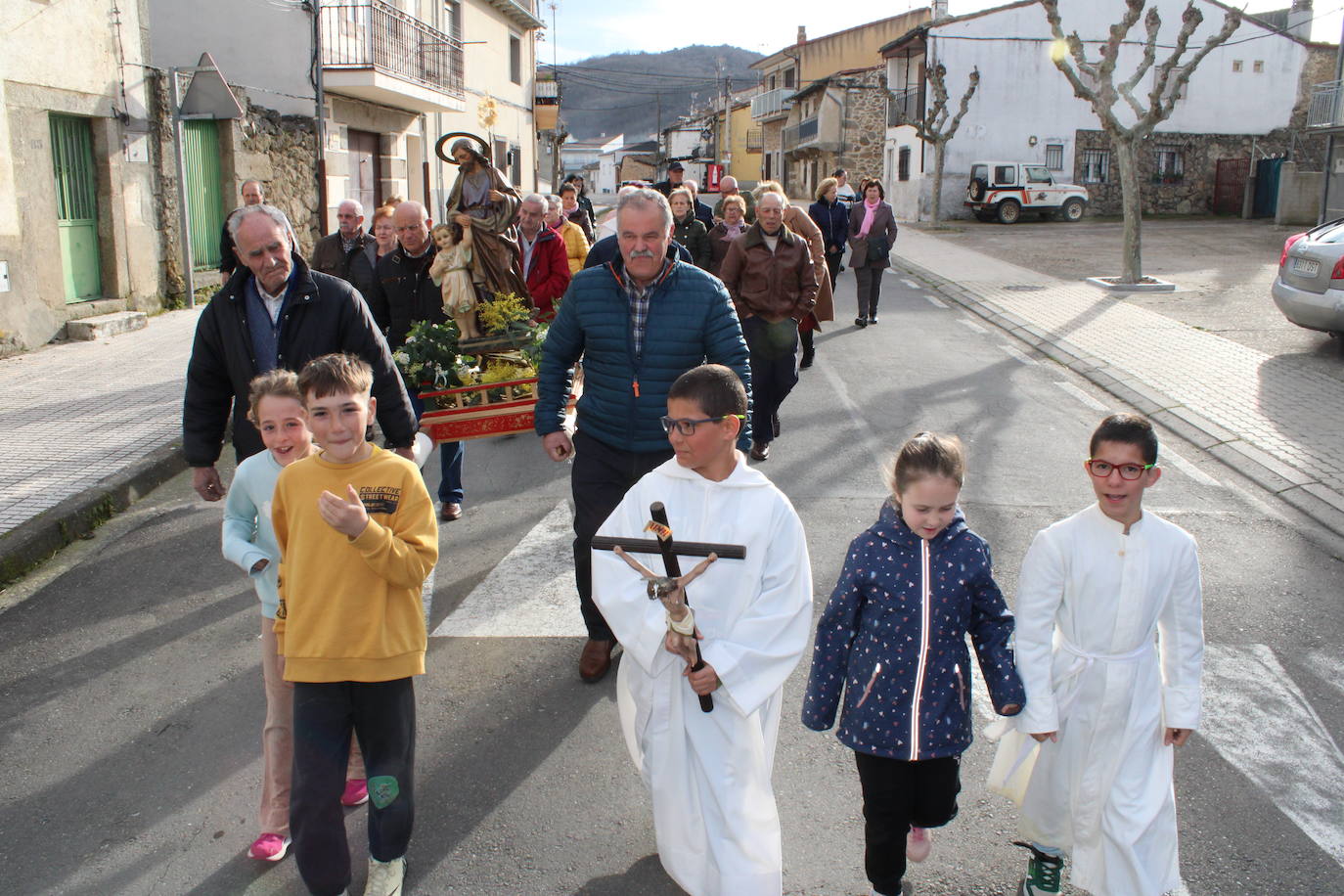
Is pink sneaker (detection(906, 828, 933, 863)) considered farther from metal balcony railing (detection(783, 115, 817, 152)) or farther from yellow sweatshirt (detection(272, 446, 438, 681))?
metal balcony railing (detection(783, 115, 817, 152))

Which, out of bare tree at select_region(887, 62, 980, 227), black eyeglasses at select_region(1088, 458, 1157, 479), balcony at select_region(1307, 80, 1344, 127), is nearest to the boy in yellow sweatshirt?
black eyeglasses at select_region(1088, 458, 1157, 479)

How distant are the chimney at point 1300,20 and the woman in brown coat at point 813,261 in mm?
39785

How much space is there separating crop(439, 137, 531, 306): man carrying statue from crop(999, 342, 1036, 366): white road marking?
6548 mm

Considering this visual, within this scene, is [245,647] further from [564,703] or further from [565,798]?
[565,798]

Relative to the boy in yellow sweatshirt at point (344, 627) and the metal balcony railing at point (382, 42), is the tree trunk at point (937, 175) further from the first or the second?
the boy in yellow sweatshirt at point (344, 627)

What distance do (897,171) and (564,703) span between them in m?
40.5

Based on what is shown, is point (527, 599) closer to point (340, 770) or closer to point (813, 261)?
point (340, 770)

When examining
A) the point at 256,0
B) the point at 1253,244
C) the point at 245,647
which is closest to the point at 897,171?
the point at 1253,244

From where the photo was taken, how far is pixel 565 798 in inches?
143

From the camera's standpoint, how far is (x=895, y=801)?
2.96 metres

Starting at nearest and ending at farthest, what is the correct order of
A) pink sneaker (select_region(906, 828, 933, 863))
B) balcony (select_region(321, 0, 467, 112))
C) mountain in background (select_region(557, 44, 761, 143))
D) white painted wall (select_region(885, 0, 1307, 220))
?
pink sneaker (select_region(906, 828, 933, 863)) → balcony (select_region(321, 0, 467, 112)) → white painted wall (select_region(885, 0, 1307, 220)) → mountain in background (select_region(557, 44, 761, 143))

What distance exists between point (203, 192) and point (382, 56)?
21.7ft

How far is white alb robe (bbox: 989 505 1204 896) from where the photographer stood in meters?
2.88

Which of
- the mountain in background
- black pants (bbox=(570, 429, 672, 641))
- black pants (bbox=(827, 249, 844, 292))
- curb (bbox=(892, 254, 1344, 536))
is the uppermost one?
the mountain in background
